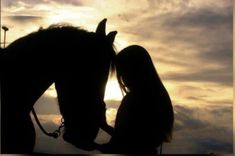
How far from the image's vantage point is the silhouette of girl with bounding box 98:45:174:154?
57.0 inches

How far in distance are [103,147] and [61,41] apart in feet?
1.45

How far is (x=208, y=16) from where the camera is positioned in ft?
4.99

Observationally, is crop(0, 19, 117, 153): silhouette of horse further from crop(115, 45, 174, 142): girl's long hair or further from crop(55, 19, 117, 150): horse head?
crop(115, 45, 174, 142): girl's long hair

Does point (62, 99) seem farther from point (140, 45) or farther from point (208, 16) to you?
point (208, 16)

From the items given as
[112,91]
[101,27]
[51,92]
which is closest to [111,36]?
[101,27]

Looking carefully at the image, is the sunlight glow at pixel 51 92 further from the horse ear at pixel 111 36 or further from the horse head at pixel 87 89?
the horse ear at pixel 111 36

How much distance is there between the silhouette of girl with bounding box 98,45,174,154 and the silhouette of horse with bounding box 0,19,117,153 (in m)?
0.11

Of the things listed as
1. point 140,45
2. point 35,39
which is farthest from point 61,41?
point 140,45

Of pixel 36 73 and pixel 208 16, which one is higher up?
pixel 208 16

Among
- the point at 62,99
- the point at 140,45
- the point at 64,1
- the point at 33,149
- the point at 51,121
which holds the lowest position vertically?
the point at 33,149

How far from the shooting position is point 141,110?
1.48 metres

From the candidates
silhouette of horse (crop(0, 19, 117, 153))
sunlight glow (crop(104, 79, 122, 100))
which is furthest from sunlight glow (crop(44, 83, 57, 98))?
sunlight glow (crop(104, 79, 122, 100))

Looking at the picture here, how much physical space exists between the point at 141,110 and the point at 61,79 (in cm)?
36

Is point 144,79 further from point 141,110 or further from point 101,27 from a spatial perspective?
point 101,27
